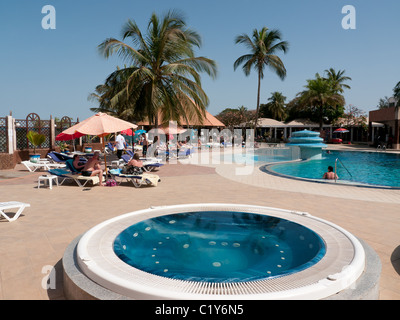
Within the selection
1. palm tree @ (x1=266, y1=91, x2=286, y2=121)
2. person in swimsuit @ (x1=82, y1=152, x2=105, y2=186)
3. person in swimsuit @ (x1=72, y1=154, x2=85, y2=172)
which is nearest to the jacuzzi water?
person in swimsuit @ (x1=82, y1=152, x2=105, y2=186)

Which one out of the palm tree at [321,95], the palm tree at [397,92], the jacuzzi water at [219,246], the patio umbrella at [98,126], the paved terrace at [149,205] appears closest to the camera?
the paved terrace at [149,205]

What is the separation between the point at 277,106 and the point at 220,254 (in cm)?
5394

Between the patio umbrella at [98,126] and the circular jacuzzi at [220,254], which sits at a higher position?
the patio umbrella at [98,126]

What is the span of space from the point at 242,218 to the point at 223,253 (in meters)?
1.41

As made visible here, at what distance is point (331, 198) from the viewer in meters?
7.72

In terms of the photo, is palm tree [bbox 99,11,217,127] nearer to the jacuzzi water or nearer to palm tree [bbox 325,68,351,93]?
the jacuzzi water

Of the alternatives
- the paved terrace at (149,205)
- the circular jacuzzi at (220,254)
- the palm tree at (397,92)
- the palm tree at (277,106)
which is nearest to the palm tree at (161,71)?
the paved terrace at (149,205)

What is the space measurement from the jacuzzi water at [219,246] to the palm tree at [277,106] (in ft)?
171

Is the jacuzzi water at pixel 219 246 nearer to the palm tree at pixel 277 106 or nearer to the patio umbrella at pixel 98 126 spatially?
the patio umbrella at pixel 98 126

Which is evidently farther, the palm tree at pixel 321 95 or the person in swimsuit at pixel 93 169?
the palm tree at pixel 321 95

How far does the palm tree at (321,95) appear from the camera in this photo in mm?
39031

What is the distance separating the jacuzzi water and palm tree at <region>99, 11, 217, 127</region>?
10.4m

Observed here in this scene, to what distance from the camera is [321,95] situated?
3884cm

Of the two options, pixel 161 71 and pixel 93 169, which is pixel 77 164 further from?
pixel 161 71
